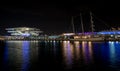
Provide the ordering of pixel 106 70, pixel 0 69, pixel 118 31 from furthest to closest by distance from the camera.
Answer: pixel 118 31
pixel 0 69
pixel 106 70

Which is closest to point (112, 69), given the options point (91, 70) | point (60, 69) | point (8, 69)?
point (91, 70)

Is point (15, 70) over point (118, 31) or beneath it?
beneath

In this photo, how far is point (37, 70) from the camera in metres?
21.1

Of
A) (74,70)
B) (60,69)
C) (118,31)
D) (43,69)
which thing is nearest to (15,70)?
(43,69)

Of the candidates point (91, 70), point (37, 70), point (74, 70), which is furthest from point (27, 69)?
point (91, 70)

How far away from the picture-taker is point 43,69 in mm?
21703

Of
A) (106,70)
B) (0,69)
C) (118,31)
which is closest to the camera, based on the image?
(106,70)

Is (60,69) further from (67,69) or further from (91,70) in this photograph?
(91,70)

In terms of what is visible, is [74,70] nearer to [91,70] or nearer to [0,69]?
[91,70]

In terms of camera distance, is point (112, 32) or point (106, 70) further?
point (112, 32)

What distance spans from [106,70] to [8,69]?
10202mm

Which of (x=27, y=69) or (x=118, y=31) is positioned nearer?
(x=27, y=69)

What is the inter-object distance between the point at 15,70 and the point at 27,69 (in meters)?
1.25

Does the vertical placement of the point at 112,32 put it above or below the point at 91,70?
above
